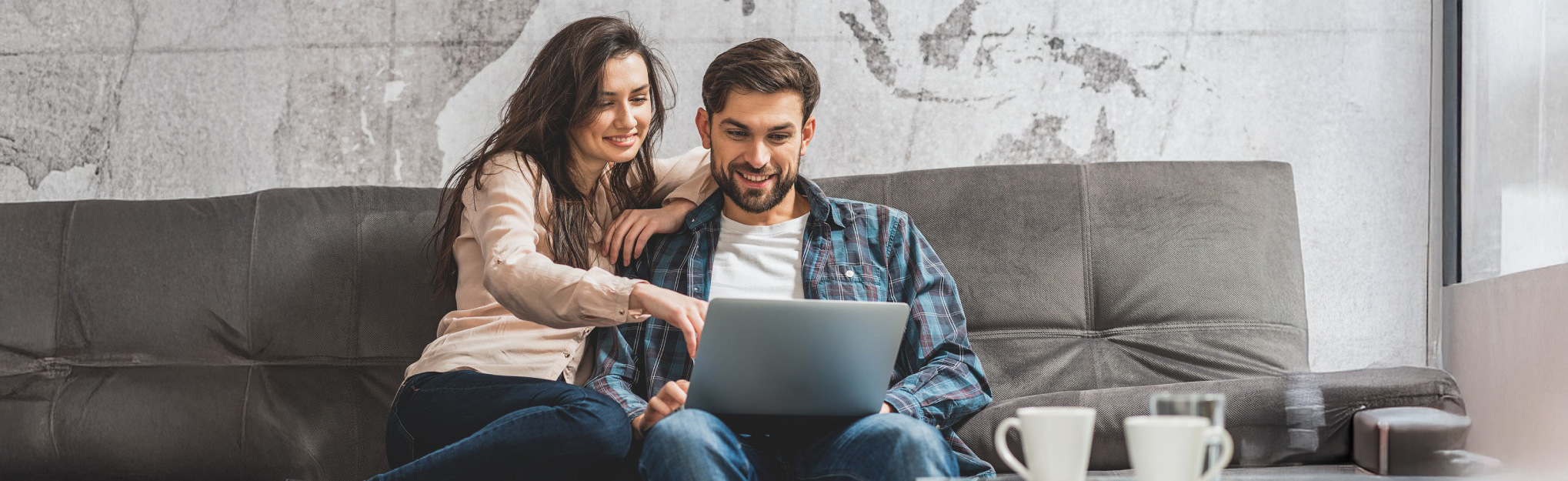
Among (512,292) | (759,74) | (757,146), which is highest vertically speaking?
(759,74)

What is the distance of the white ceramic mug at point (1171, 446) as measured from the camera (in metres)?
0.90

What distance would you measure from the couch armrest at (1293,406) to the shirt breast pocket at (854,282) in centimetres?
35

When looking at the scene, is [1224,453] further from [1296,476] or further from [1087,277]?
[1087,277]

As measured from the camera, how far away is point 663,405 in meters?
1.63

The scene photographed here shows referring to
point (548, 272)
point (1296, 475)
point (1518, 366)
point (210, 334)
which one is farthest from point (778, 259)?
point (1518, 366)

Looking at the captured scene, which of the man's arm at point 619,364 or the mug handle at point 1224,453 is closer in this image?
the mug handle at point 1224,453

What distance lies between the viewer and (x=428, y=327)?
207cm

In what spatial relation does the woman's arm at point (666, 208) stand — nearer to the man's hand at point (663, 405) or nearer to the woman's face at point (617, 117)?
the woman's face at point (617, 117)

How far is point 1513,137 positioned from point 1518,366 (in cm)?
40

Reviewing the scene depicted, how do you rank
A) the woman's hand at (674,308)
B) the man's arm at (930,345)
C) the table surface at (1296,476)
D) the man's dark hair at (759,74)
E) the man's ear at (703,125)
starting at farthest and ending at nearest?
the man's ear at (703,125) → the man's dark hair at (759,74) → the man's arm at (930,345) → the woman's hand at (674,308) → the table surface at (1296,476)

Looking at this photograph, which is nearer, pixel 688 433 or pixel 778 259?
pixel 688 433

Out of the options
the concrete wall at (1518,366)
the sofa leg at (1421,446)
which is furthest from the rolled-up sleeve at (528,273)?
the concrete wall at (1518,366)

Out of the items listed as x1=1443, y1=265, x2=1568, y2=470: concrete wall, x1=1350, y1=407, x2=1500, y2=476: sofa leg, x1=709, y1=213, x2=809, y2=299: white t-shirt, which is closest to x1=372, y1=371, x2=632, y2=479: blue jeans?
x1=709, y1=213, x2=809, y2=299: white t-shirt

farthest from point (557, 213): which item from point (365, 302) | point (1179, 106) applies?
point (1179, 106)
